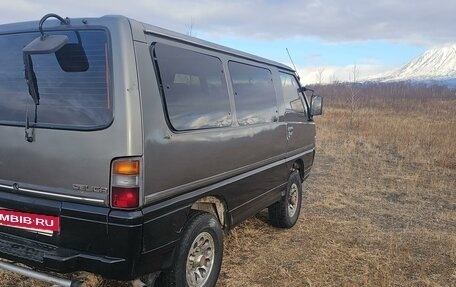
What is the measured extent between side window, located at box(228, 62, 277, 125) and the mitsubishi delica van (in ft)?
2.03

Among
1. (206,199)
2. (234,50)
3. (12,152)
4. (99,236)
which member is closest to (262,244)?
(206,199)

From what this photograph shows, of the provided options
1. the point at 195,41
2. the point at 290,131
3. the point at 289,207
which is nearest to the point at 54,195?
the point at 195,41

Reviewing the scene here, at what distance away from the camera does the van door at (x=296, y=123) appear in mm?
5082

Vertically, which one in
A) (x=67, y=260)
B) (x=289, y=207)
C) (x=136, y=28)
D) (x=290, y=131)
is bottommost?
(x=289, y=207)

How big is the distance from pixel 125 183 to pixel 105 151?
22 centimetres

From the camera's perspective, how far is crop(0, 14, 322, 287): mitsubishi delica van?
2.44m

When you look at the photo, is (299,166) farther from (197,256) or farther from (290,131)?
(197,256)

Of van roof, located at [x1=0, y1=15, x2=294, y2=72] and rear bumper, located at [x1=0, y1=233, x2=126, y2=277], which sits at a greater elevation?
van roof, located at [x1=0, y1=15, x2=294, y2=72]

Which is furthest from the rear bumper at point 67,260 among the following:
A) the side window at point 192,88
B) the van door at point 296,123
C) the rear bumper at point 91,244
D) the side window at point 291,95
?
the side window at point 291,95

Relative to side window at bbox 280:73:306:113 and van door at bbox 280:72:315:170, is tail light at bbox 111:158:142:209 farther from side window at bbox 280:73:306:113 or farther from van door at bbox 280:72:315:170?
side window at bbox 280:73:306:113

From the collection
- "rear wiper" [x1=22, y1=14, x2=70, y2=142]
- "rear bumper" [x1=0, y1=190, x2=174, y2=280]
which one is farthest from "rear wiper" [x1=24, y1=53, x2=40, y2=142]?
"rear bumper" [x1=0, y1=190, x2=174, y2=280]

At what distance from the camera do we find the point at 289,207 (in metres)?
5.37

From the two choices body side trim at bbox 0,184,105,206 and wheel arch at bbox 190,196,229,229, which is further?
wheel arch at bbox 190,196,229,229

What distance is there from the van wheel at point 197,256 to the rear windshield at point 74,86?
40.9 inches
